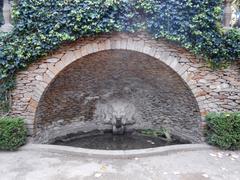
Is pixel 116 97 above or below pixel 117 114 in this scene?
above

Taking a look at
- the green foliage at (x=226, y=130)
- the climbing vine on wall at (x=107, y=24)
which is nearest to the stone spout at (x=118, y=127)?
the green foliage at (x=226, y=130)

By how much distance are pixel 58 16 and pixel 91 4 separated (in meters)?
0.70

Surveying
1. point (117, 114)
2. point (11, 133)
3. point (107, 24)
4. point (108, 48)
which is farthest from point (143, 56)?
point (11, 133)

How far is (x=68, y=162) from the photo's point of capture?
4453mm

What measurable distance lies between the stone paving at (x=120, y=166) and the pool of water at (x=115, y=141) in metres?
1.50

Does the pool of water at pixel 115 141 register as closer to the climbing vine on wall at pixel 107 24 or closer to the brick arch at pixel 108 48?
the brick arch at pixel 108 48

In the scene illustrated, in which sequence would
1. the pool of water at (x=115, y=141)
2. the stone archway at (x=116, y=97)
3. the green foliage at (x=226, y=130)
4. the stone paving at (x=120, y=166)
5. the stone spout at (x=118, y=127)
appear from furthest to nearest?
the stone spout at (x=118, y=127)
the pool of water at (x=115, y=141)
the stone archway at (x=116, y=97)
the green foliage at (x=226, y=130)
the stone paving at (x=120, y=166)

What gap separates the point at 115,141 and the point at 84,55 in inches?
103

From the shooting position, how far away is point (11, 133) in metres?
4.78

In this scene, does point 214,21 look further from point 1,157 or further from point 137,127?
point 1,157

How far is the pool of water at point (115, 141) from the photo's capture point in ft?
20.4

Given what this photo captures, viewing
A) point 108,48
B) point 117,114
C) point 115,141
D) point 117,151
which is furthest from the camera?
point 117,114

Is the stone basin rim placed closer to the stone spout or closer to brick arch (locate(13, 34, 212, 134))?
brick arch (locate(13, 34, 212, 134))

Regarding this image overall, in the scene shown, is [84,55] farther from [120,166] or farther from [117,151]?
[120,166]
